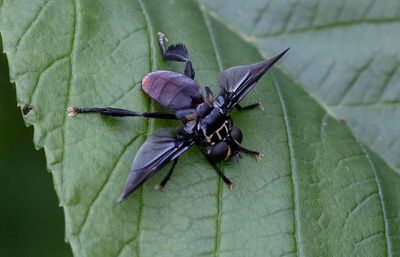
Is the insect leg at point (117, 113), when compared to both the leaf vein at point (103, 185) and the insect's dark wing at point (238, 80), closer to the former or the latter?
the leaf vein at point (103, 185)

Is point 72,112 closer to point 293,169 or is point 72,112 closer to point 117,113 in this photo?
point 117,113

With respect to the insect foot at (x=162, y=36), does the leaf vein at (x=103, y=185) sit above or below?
below

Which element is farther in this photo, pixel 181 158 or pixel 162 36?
pixel 162 36

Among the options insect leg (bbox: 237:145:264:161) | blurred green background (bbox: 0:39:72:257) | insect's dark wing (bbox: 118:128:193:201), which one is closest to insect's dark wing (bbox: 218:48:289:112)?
insect leg (bbox: 237:145:264:161)

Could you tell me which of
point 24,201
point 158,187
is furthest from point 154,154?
point 24,201

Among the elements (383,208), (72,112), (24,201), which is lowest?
(24,201)

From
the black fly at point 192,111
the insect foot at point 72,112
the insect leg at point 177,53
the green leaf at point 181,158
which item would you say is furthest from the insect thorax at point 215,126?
the insect foot at point 72,112

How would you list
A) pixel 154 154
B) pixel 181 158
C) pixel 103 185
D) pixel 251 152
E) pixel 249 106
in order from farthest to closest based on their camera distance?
Result: 1. pixel 249 106
2. pixel 251 152
3. pixel 181 158
4. pixel 154 154
5. pixel 103 185

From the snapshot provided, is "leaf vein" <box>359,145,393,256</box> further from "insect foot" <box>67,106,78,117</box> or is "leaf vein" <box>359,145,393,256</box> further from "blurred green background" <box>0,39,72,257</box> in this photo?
"blurred green background" <box>0,39,72,257</box>

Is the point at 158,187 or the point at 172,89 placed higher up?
the point at 172,89
